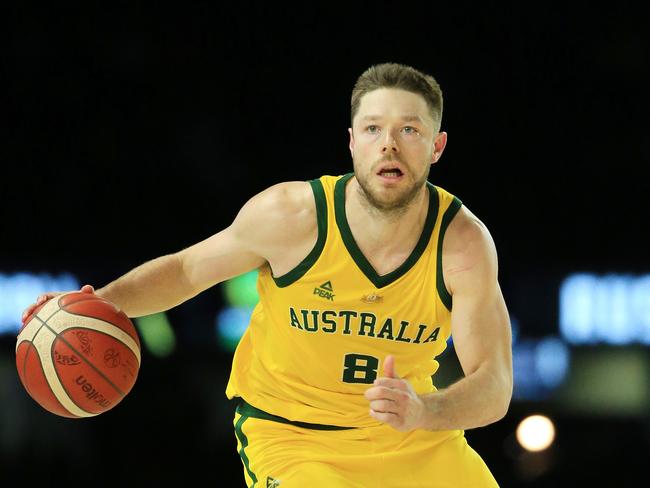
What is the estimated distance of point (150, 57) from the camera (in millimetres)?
10055

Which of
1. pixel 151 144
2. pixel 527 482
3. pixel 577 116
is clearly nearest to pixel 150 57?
pixel 151 144

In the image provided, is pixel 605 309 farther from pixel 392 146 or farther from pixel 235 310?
pixel 392 146

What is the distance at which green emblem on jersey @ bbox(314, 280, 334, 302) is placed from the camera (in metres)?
4.26

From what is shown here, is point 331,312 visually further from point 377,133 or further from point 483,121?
point 483,121

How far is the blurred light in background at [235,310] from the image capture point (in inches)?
365

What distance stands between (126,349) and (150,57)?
247 inches

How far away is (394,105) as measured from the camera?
4.18 metres

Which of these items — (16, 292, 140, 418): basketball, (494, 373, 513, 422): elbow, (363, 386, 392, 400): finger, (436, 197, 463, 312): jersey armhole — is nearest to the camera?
(363, 386, 392, 400): finger

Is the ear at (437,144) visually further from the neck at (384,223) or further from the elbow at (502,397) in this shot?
the elbow at (502,397)

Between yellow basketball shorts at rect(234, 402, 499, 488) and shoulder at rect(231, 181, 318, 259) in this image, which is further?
shoulder at rect(231, 181, 318, 259)

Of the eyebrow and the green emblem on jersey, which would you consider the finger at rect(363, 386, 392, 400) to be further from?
the eyebrow

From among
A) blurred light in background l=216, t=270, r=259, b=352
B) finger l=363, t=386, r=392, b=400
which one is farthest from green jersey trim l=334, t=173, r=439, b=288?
blurred light in background l=216, t=270, r=259, b=352

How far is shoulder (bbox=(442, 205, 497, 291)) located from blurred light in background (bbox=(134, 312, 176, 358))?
217 inches

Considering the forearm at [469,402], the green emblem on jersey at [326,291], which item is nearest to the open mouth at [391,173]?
the green emblem on jersey at [326,291]
